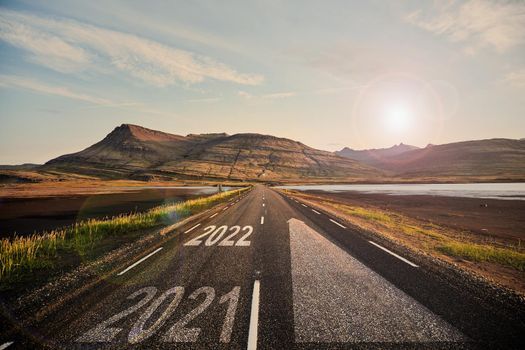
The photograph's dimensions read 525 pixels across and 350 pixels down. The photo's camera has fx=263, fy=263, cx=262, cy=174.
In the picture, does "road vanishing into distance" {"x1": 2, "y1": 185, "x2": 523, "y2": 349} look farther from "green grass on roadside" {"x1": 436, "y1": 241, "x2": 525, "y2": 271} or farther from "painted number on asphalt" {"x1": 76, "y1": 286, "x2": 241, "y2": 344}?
"green grass on roadside" {"x1": 436, "y1": 241, "x2": 525, "y2": 271}

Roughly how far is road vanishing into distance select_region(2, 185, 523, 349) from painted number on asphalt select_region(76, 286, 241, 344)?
0.05 ft

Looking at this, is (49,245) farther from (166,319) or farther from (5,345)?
(166,319)

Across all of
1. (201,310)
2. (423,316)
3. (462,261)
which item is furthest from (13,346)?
(462,261)

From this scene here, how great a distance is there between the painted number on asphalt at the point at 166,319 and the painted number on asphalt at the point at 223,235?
14.6 ft

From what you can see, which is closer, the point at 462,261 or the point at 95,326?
the point at 95,326

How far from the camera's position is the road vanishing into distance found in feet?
13.1

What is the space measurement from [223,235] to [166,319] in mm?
7313

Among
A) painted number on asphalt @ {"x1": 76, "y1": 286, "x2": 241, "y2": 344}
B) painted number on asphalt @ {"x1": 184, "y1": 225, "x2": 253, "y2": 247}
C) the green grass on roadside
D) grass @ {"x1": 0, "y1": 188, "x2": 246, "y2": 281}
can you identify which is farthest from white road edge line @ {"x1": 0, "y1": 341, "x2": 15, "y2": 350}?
the green grass on roadside

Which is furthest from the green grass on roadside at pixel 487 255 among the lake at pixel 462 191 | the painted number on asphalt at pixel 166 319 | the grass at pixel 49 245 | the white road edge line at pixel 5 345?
the lake at pixel 462 191

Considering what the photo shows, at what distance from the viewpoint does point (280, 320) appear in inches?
177

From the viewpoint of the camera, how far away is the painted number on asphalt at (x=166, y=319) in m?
4.06

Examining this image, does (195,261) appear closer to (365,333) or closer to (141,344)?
(141,344)

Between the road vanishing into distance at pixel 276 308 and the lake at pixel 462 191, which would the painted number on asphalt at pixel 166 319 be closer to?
the road vanishing into distance at pixel 276 308

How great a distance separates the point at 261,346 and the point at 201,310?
152 cm
